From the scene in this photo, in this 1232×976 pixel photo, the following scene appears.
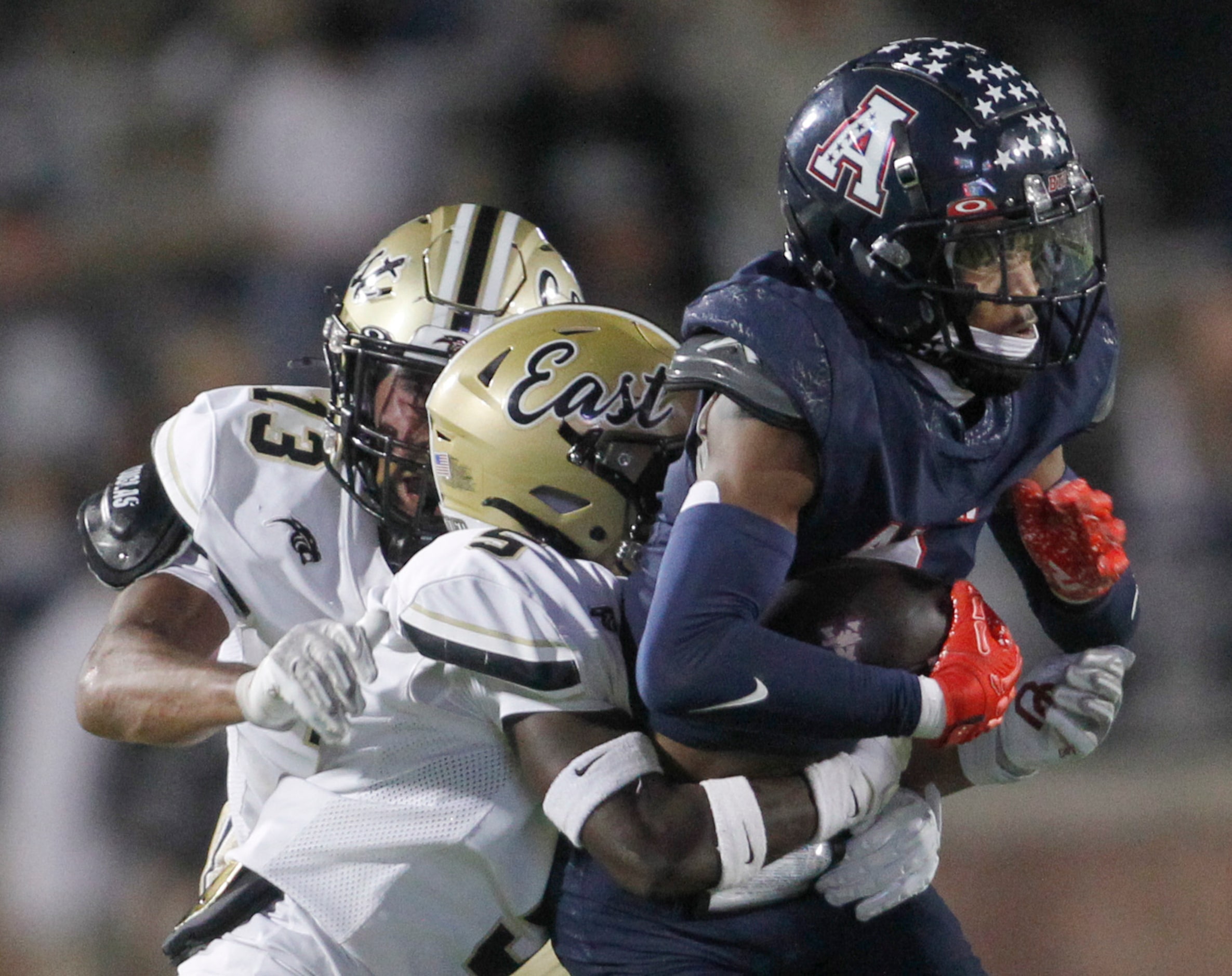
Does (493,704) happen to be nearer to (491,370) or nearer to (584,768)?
(584,768)

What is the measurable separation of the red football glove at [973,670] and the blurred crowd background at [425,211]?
201 cm

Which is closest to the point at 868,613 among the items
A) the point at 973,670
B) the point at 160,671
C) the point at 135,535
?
the point at 973,670

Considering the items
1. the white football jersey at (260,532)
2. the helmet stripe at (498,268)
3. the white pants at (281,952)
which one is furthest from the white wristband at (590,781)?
the helmet stripe at (498,268)

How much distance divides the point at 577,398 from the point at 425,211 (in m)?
2.37

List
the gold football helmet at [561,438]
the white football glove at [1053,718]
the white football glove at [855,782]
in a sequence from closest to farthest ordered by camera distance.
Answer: the white football glove at [855,782] → the white football glove at [1053,718] → the gold football helmet at [561,438]

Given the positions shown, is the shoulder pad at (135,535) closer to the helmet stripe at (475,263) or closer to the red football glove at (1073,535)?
the helmet stripe at (475,263)

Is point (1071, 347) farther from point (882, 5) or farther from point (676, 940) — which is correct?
point (882, 5)

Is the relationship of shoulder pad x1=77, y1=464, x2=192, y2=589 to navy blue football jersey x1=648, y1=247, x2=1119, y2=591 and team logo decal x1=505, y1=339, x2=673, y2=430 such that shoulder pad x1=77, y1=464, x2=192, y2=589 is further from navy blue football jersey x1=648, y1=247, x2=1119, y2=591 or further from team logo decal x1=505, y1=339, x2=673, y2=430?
navy blue football jersey x1=648, y1=247, x2=1119, y2=591

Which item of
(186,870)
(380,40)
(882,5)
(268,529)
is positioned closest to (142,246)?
(380,40)

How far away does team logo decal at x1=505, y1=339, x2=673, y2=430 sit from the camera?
1.89 meters

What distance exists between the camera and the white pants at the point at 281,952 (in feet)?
6.14

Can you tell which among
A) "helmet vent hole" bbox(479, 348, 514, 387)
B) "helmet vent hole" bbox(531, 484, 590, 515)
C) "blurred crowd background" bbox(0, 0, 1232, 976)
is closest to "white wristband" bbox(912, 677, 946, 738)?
"helmet vent hole" bbox(531, 484, 590, 515)

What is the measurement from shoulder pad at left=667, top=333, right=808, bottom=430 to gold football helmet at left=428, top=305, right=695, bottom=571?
0.22 metres

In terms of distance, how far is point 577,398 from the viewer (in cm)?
190
